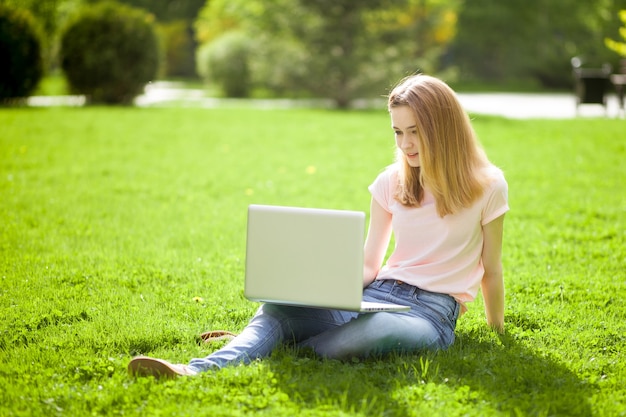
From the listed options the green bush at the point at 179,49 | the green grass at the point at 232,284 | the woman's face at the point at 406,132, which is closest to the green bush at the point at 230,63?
the green grass at the point at 232,284

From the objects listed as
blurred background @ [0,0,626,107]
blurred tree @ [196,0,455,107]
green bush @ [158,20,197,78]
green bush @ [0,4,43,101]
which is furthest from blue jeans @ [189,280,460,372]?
green bush @ [158,20,197,78]

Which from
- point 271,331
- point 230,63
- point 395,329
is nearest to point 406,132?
point 395,329

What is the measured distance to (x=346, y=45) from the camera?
17.2 meters

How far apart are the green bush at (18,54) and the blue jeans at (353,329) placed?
13913 mm

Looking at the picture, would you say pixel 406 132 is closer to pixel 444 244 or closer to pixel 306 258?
pixel 444 244

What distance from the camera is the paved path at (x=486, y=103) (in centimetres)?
1491

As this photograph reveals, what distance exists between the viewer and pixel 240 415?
2.77 meters

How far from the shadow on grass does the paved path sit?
→ 446 inches

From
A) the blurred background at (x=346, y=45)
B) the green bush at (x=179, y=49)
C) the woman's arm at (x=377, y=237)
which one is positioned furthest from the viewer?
the green bush at (x=179, y=49)

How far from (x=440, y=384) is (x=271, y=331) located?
72cm

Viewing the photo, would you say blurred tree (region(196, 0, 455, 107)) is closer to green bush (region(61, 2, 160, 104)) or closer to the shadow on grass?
green bush (region(61, 2, 160, 104))

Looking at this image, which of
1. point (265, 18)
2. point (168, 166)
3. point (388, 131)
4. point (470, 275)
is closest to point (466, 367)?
point (470, 275)

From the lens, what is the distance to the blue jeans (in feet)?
10.4

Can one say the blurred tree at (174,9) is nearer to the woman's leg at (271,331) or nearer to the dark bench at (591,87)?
the dark bench at (591,87)
